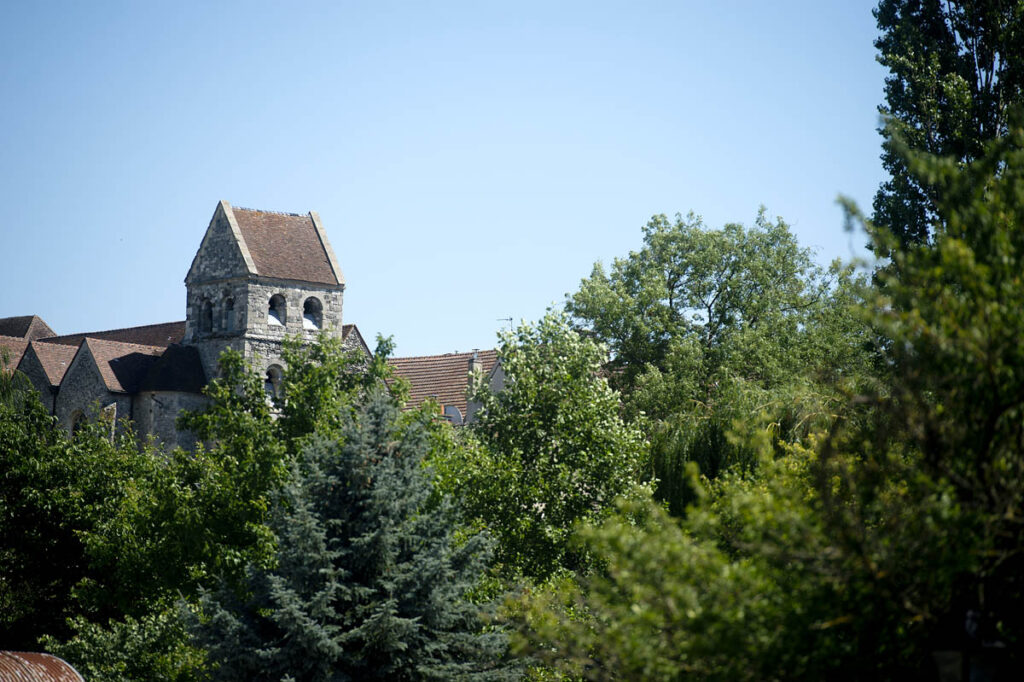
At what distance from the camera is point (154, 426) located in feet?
147

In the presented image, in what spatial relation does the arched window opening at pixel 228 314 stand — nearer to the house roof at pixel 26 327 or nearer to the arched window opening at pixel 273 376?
the arched window opening at pixel 273 376

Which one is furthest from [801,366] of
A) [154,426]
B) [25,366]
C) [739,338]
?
[25,366]

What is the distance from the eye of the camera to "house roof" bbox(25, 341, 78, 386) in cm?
4884

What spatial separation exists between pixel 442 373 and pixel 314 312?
23.2 feet

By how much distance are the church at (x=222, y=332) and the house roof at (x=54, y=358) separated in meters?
0.07

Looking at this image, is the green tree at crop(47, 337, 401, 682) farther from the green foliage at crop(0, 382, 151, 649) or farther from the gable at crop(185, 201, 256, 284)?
the gable at crop(185, 201, 256, 284)

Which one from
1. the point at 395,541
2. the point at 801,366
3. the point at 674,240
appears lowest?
the point at 395,541

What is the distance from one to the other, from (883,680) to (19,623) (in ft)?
83.3

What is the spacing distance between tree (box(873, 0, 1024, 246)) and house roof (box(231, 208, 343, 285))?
2986cm

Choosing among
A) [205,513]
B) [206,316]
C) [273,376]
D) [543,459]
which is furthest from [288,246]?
[543,459]

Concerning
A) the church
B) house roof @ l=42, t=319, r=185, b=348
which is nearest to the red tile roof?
house roof @ l=42, t=319, r=185, b=348

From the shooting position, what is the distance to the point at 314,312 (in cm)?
4797

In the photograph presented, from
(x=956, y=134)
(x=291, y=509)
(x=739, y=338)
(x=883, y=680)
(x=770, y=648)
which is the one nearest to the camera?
(x=770, y=648)

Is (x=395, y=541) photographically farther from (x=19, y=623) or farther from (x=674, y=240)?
(x=674, y=240)
